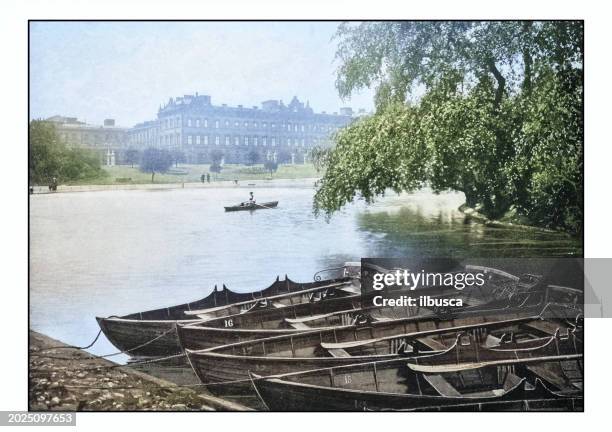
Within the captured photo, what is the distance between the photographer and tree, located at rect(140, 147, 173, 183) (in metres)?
4.38

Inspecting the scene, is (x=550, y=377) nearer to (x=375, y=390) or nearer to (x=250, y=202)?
(x=375, y=390)

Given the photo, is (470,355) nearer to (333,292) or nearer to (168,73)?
(333,292)

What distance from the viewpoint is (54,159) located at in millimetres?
4305

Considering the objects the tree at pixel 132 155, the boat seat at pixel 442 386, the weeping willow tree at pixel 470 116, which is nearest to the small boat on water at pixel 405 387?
the boat seat at pixel 442 386

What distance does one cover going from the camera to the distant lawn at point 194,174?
14.3 ft

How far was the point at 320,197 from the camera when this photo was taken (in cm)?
436

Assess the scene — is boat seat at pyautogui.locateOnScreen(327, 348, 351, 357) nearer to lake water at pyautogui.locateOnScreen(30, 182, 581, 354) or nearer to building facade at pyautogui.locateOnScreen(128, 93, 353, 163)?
lake water at pyautogui.locateOnScreen(30, 182, 581, 354)

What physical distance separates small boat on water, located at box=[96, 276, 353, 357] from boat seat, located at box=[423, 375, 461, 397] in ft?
2.37

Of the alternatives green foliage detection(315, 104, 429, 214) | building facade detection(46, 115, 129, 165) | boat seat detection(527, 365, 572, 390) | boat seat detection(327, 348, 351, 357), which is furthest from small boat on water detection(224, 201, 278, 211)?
boat seat detection(527, 365, 572, 390)

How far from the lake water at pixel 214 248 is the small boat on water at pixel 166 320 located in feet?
0.14

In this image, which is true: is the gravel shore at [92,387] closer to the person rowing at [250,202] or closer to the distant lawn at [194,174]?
the distant lawn at [194,174]

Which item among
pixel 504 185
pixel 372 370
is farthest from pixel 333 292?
Result: pixel 504 185

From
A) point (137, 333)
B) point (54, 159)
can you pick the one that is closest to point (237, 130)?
point (54, 159)

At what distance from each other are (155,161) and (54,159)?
0.58 meters
